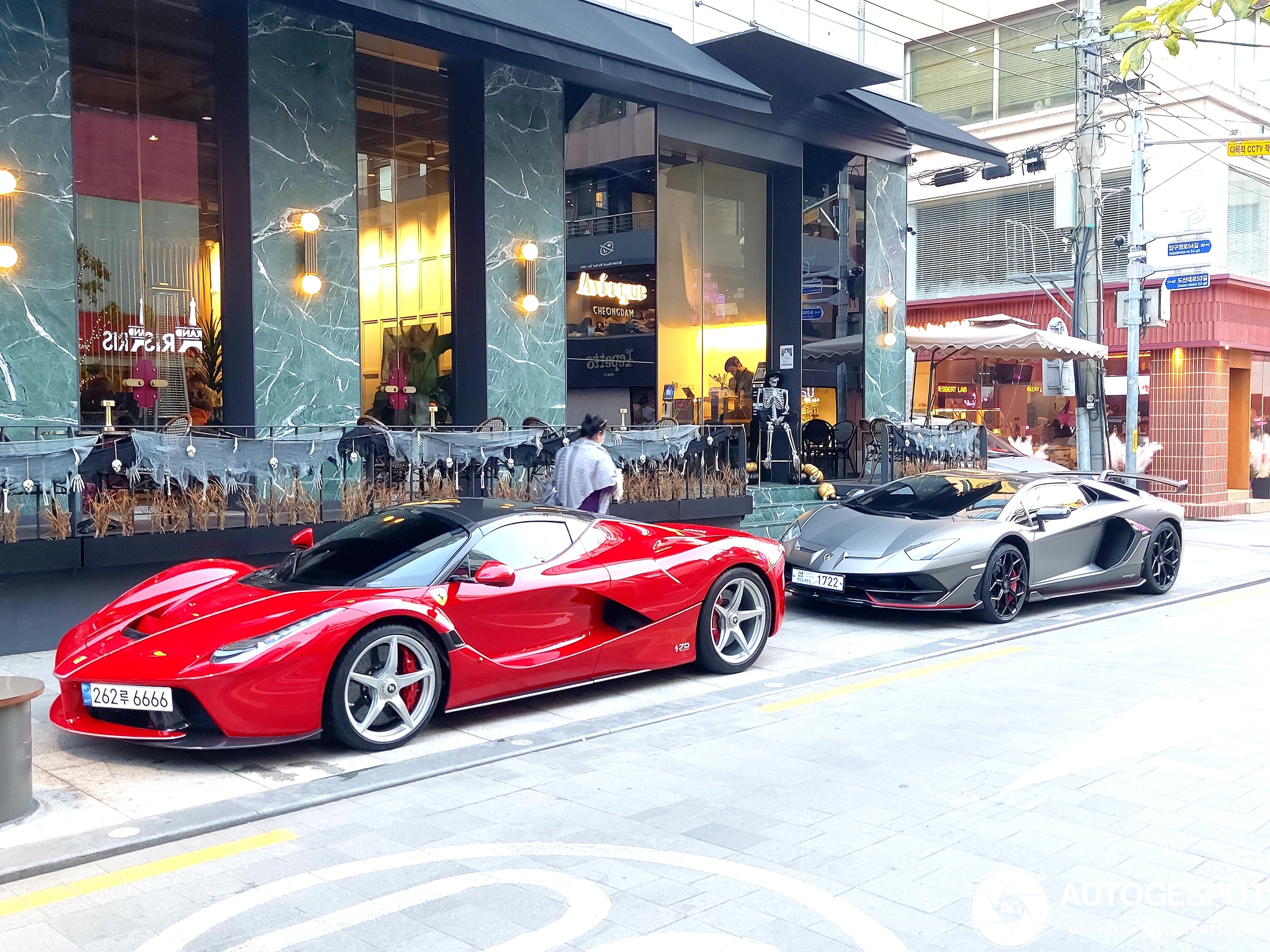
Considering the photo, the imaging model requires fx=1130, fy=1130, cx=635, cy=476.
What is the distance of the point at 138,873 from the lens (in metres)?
4.35

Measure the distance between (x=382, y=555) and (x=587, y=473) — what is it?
10.8 feet

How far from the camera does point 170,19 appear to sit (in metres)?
11.8

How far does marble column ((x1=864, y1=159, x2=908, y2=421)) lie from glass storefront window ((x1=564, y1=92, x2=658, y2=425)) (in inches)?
160

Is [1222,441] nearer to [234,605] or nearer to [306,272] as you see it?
[306,272]

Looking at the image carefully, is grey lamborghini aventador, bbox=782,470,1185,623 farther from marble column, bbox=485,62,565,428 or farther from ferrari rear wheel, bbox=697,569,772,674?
marble column, bbox=485,62,565,428

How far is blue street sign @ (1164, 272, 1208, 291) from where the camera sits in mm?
17109

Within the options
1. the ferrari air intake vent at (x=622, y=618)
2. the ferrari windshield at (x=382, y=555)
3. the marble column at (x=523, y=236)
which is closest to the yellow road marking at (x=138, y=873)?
the ferrari windshield at (x=382, y=555)

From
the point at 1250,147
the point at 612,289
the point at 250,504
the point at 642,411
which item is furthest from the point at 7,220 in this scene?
the point at 1250,147

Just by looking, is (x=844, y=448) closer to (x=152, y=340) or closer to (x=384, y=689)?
(x=152, y=340)

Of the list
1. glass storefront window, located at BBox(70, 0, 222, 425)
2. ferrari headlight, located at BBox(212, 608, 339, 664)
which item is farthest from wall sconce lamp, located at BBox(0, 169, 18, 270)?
ferrari headlight, located at BBox(212, 608, 339, 664)

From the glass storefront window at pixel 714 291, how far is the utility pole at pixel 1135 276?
203 inches

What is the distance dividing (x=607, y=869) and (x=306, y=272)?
9.46 meters

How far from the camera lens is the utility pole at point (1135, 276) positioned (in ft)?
56.7

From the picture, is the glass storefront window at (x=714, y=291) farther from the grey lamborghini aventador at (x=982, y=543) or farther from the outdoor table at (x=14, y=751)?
the outdoor table at (x=14, y=751)
